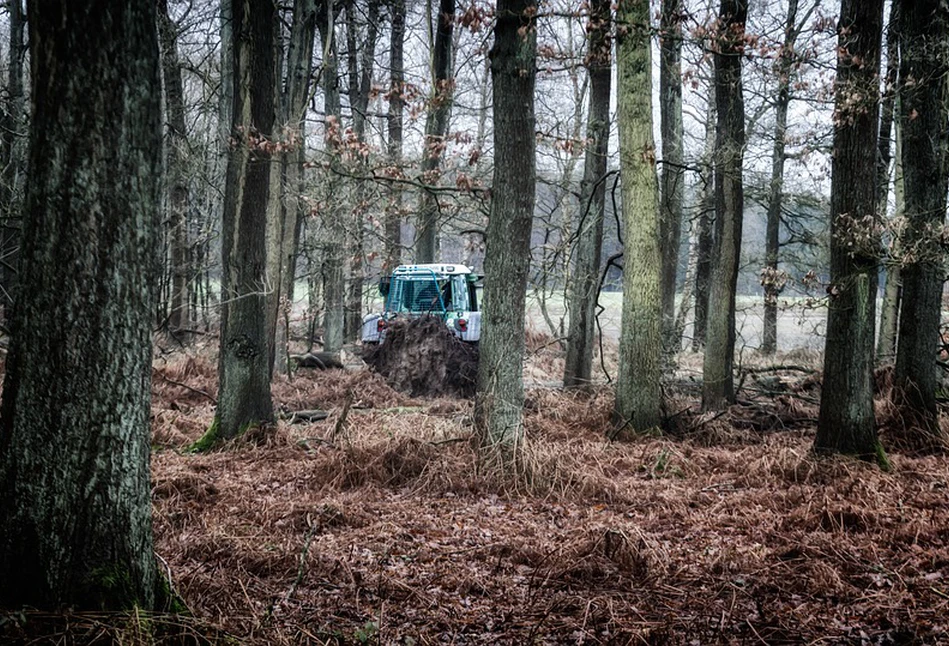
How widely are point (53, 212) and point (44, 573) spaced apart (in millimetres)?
1378

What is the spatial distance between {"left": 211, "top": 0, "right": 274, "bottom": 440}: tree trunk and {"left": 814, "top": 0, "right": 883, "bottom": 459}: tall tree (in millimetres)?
6263

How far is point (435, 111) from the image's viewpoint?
14.1m

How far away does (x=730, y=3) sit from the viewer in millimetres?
9875

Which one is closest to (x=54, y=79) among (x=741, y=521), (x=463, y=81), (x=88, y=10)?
(x=88, y=10)

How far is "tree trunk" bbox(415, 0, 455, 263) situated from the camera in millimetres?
8164

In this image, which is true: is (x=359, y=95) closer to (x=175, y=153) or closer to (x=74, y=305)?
(x=175, y=153)

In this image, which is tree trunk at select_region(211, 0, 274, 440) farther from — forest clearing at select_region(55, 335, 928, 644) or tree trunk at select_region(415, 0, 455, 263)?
tree trunk at select_region(415, 0, 455, 263)

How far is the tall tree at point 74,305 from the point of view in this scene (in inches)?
101

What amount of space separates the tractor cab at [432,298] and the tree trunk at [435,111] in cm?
139

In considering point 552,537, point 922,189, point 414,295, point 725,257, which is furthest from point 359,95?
point 552,537

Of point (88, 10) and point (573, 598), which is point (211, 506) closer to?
point (573, 598)

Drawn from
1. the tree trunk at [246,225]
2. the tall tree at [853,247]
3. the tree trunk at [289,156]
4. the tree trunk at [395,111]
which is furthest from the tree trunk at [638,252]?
the tree trunk at [395,111]

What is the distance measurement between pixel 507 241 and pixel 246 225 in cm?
330

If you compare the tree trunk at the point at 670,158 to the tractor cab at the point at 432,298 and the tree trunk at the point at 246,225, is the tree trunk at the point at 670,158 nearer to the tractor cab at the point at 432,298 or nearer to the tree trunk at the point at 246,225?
the tractor cab at the point at 432,298
